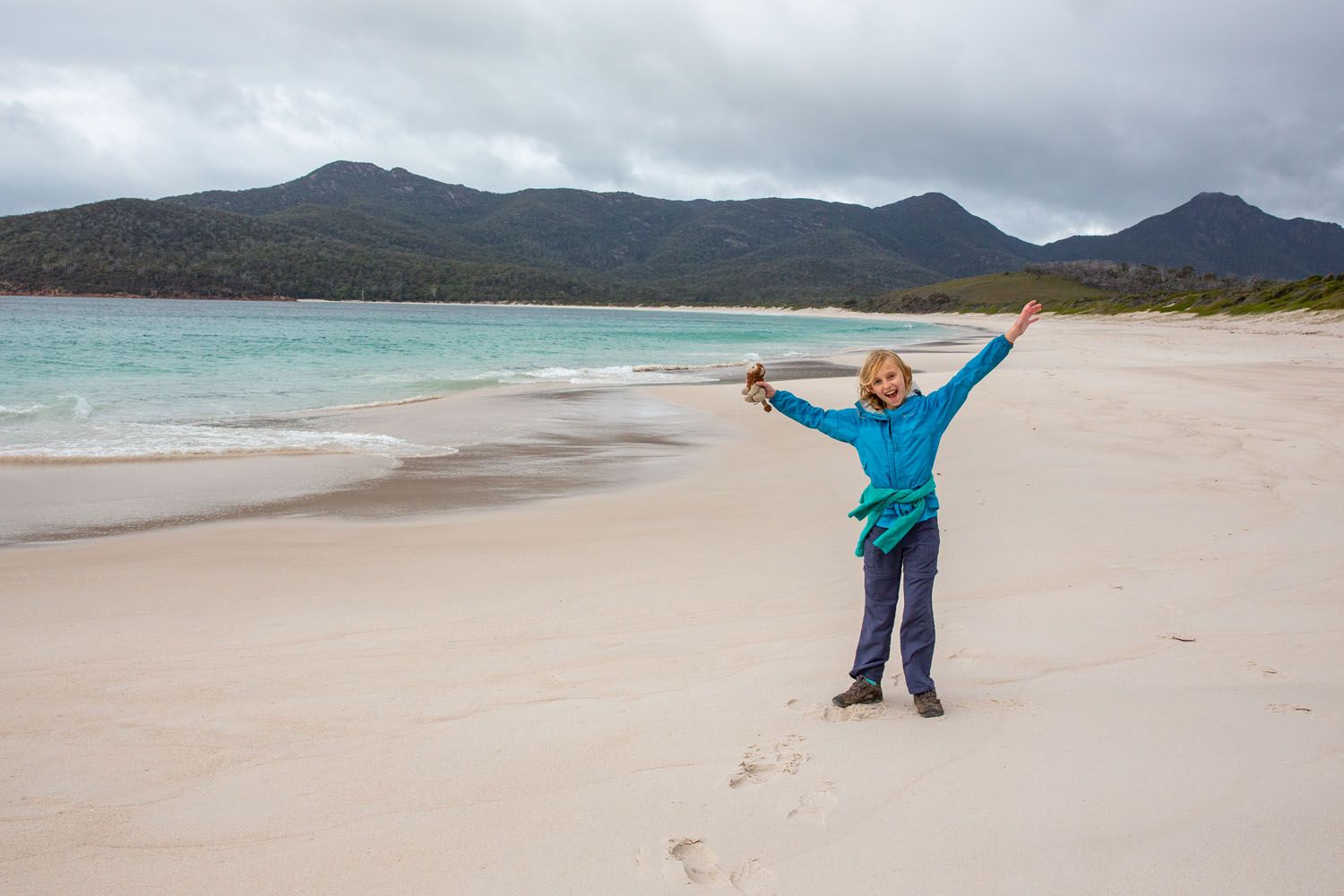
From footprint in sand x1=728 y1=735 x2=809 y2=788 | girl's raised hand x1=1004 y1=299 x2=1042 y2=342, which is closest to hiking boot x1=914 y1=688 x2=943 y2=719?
footprint in sand x1=728 y1=735 x2=809 y2=788

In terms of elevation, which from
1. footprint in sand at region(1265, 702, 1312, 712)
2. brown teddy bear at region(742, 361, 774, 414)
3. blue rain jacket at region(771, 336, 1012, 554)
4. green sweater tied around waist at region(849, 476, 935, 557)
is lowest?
footprint in sand at region(1265, 702, 1312, 712)

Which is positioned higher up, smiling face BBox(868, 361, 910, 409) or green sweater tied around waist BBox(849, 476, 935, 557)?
smiling face BBox(868, 361, 910, 409)

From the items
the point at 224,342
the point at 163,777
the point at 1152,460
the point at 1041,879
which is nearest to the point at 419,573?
the point at 163,777

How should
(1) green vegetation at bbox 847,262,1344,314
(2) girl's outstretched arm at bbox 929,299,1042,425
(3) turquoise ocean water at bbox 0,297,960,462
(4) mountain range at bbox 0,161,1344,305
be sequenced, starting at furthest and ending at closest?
(4) mountain range at bbox 0,161,1344,305 → (1) green vegetation at bbox 847,262,1344,314 → (3) turquoise ocean water at bbox 0,297,960,462 → (2) girl's outstretched arm at bbox 929,299,1042,425

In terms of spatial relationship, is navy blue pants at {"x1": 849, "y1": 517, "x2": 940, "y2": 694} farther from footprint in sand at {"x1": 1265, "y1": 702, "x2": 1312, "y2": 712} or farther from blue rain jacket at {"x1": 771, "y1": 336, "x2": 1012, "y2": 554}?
footprint in sand at {"x1": 1265, "y1": 702, "x2": 1312, "y2": 712}

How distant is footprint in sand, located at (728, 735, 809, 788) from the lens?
2.94 m

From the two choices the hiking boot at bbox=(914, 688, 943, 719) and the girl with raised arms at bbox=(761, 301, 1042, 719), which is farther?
the girl with raised arms at bbox=(761, 301, 1042, 719)

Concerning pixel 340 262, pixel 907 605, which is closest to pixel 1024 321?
pixel 907 605

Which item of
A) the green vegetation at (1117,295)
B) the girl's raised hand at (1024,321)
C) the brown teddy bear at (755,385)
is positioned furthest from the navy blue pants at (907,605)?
the green vegetation at (1117,295)

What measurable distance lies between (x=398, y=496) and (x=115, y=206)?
123 meters

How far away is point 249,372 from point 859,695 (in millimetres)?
25794

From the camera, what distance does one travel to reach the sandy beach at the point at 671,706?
2486 mm

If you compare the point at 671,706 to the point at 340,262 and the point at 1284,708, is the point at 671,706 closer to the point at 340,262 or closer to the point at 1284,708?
the point at 1284,708

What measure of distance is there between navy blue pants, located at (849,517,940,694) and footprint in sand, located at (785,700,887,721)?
0.45 feet
